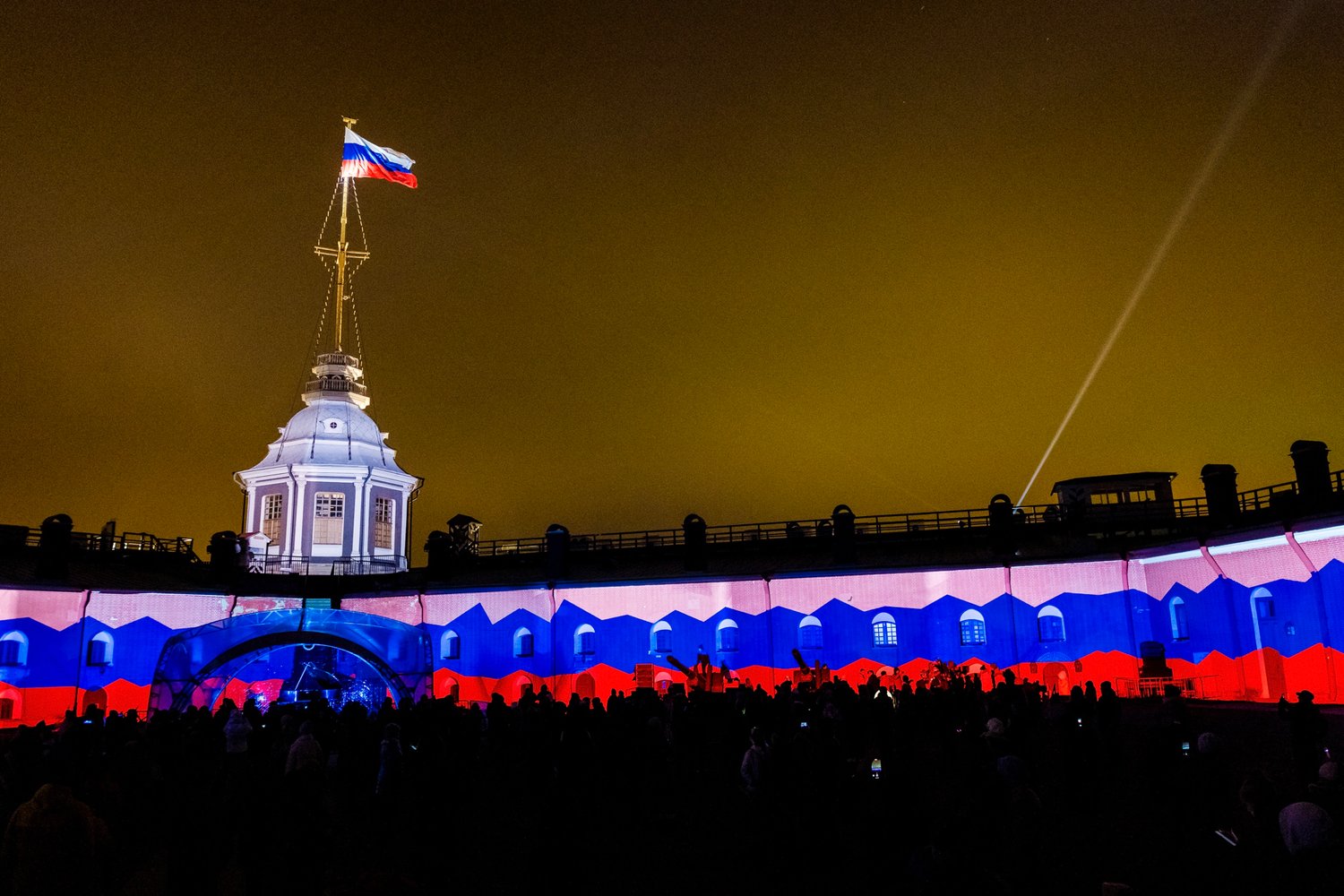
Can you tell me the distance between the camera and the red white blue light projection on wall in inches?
1031

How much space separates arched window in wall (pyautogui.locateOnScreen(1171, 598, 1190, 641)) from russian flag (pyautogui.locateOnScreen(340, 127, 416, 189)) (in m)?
34.1

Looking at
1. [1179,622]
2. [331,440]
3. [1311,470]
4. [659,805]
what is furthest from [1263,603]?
[331,440]

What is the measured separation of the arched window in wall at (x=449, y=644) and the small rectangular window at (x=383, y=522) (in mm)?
9819

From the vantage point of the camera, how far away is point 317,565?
41.5 m

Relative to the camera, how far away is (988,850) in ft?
26.1

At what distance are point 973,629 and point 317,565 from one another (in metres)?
25.6

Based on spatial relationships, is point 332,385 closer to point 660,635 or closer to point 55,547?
point 55,547

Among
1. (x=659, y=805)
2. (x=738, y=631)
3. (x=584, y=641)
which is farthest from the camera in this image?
(x=584, y=641)

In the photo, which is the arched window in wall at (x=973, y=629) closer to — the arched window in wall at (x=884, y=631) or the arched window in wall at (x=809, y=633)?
the arched window in wall at (x=884, y=631)

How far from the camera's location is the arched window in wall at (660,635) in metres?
33.7

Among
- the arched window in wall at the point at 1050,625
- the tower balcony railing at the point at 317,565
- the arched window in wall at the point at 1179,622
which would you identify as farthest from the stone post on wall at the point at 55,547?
the arched window in wall at the point at 1179,622

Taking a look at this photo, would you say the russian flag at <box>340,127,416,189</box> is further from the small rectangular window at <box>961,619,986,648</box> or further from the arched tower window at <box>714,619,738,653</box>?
the small rectangular window at <box>961,619,986,648</box>

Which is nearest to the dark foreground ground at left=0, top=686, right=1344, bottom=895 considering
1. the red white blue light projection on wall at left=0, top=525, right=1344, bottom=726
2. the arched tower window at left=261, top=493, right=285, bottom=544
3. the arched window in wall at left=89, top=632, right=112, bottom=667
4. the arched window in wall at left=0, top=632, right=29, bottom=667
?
the red white blue light projection on wall at left=0, top=525, right=1344, bottom=726

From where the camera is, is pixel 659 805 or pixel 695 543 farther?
pixel 695 543
